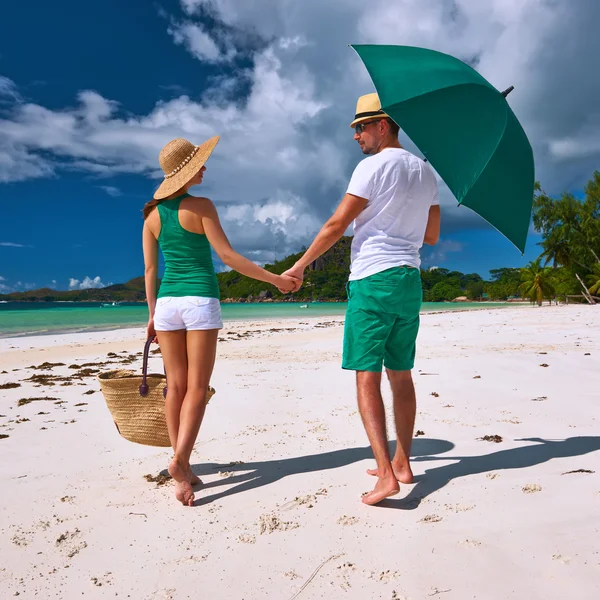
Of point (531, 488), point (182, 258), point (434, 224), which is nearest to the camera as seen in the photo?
point (531, 488)

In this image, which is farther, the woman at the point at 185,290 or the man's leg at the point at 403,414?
the man's leg at the point at 403,414

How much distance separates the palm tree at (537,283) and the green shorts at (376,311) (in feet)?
137

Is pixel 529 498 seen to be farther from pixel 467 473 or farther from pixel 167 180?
pixel 167 180

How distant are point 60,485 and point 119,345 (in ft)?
37.5

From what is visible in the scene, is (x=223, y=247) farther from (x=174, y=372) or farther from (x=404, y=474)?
(x=404, y=474)

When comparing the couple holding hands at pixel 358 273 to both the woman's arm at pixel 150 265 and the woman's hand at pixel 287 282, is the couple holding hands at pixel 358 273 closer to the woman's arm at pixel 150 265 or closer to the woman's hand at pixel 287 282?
the woman's arm at pixel 150 265

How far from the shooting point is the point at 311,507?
104 inches

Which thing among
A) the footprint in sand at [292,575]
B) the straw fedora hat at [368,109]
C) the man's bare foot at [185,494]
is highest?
the straw fedora hat at [368,109]

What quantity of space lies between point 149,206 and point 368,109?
1.44 m

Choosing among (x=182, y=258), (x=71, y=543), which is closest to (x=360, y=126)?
(x=182, y=258)

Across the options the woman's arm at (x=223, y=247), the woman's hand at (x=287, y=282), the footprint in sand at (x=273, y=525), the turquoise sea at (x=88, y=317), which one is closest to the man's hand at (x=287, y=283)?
the woman's hand at (x=287, y=282)

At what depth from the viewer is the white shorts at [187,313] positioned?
2863 mm

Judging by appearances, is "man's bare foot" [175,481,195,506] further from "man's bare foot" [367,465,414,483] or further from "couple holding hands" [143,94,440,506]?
"man's bare foot" [367,465,414,483]

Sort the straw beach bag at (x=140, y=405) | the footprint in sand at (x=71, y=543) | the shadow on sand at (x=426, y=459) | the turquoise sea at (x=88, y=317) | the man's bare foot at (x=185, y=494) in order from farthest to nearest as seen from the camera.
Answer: the turquoise sea at (x=88, y=317)
the straw beach bag at (x=140, y=405)
the shadow on sand at (x=426, y=459)
the man's bare foot at (x=185, y=494)
the footprint in sand at (x=71, y=543)
